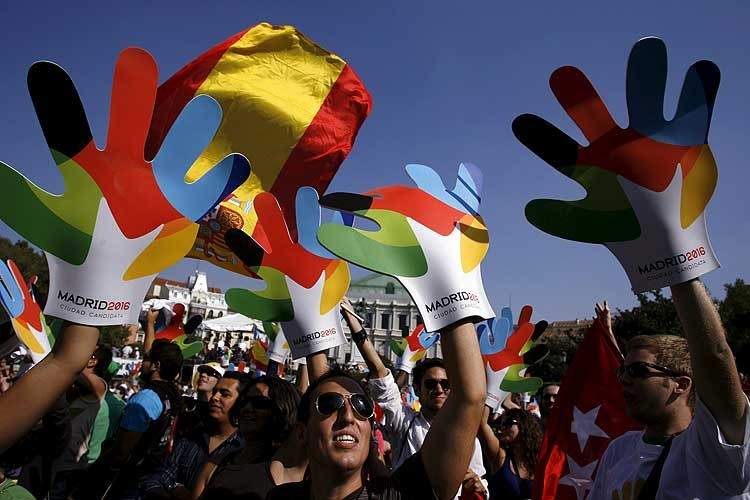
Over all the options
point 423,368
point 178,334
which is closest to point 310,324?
point 423,368

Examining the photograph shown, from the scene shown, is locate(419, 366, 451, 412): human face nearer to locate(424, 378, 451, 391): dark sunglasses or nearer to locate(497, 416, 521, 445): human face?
locate(424, 378, 451, 391): dark sunglasses

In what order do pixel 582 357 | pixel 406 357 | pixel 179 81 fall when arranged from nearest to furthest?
pixel 582 357
pixel 406 357
pixel 179 81

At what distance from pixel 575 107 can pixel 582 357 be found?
221cm

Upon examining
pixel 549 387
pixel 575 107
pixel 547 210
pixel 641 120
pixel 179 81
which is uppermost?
pixel 179 81

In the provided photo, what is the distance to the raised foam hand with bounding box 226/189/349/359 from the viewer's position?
3.19 meters

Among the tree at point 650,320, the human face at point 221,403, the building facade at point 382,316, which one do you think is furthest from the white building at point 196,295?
the human face at point 221,403

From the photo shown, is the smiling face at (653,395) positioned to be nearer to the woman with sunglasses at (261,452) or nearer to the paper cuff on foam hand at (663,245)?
the paper cuff on foam hand at (663,245)

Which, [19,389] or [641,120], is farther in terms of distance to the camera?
[641,120]

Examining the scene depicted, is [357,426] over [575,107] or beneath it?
beneath

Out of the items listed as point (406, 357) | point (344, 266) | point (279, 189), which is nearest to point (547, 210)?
point (344, 266)

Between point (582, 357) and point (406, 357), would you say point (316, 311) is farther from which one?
point (406, 357)

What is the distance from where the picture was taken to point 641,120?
187 cm

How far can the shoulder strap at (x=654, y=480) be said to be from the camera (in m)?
1.91

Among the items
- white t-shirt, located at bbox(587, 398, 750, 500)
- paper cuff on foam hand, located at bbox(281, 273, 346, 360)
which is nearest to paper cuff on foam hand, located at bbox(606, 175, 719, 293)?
white t-shirt, located at bbox(587, 398, 750, 500)
